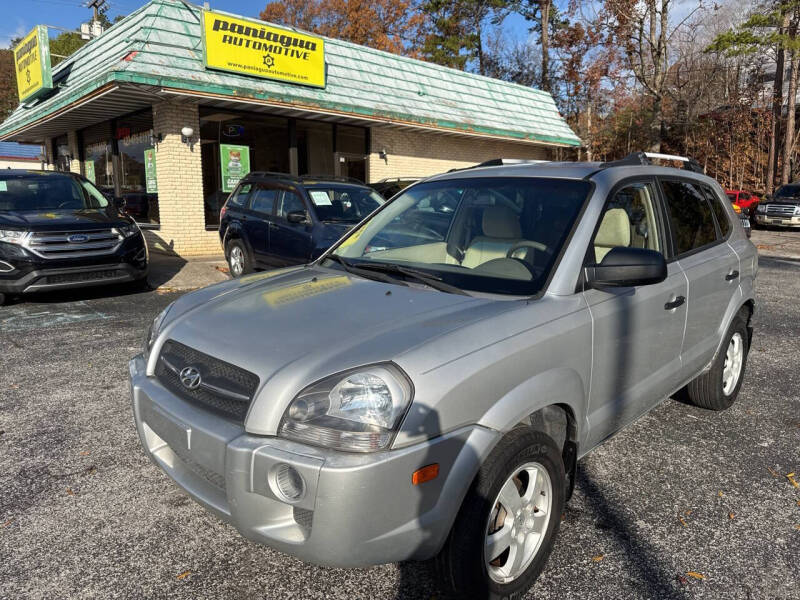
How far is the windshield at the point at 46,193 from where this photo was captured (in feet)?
26.7

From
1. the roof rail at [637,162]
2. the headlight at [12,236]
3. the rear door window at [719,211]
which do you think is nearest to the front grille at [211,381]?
the roof rail at [637,162]

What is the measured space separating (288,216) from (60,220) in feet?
9.63

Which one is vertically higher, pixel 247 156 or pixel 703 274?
pixel 247 156

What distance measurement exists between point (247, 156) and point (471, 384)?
1310 centimetres

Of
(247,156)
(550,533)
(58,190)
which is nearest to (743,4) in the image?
(247,156)

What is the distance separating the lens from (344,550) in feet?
6.09

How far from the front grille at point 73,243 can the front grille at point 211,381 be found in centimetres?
593

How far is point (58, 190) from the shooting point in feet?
28.0

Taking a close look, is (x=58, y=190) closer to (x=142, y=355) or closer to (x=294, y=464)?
(x=142, y=355)

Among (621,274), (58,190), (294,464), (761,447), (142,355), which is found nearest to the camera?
(294,464)

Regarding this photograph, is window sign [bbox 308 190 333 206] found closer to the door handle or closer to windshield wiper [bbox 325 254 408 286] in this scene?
windshield wiper [bbox 325 254 408 286]

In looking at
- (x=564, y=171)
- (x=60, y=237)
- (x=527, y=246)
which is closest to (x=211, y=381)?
(x=527, y=246)

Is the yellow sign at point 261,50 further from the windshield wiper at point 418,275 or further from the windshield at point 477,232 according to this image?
the windshield wiper at point 418,275

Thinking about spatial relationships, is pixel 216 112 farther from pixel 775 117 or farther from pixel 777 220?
pixel 775 117
